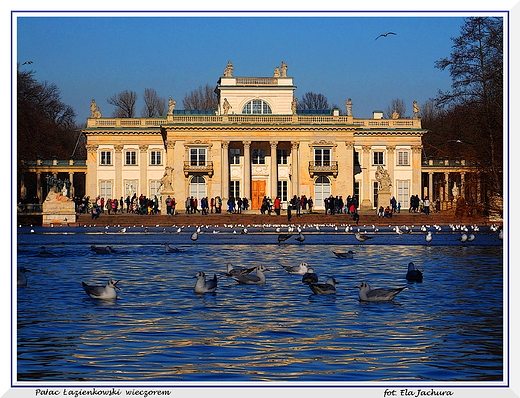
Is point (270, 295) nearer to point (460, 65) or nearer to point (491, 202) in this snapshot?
point (491, 202)

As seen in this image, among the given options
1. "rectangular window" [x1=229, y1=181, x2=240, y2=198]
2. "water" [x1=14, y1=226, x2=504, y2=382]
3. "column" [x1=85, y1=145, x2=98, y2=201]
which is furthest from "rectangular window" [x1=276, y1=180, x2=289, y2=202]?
"water" [x1=14, y1=226, x2=504, y2=382]

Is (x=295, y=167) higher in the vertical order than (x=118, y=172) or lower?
higher

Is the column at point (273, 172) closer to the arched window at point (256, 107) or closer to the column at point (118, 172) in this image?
the arched window at point (256, 107)

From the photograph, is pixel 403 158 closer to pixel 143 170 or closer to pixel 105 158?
pixel 143 170

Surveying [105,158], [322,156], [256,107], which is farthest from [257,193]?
[105,158]

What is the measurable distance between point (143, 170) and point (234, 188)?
27.9 ft

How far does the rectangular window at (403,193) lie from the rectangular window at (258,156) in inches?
481

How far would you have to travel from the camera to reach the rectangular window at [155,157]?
277 ft

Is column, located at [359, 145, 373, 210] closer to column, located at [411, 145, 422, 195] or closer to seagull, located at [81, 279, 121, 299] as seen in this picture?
column, located at [411, 145, 422, 195]

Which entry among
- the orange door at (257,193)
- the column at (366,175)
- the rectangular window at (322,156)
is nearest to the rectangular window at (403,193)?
the column at (366,175)

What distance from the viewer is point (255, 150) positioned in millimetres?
83188

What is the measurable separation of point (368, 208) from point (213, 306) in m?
61.8

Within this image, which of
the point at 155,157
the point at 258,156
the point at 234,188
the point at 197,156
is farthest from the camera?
the point at 155,157
